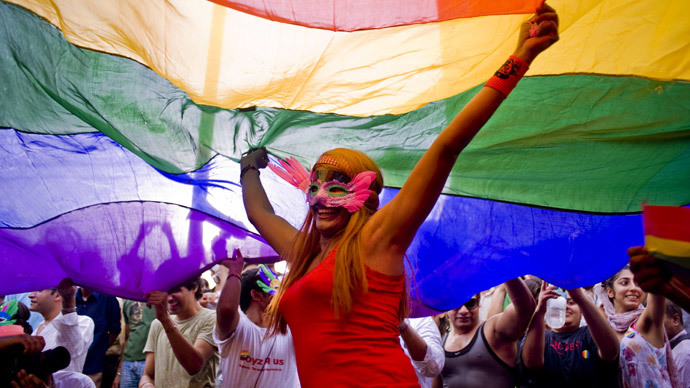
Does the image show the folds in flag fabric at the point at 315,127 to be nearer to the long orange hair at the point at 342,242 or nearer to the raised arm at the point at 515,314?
the long orange hair at the point at 342,242

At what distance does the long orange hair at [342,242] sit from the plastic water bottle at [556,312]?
2392 mm

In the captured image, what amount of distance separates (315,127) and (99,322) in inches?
181

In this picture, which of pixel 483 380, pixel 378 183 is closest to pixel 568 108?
pixel 378 183

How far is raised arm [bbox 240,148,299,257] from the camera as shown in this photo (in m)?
2.32

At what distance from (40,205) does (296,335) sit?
180cm

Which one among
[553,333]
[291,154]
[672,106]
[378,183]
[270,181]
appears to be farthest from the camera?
[553,333]

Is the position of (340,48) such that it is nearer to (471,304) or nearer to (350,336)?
(350,336)

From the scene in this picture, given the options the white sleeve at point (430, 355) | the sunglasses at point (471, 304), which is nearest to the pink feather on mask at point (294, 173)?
the white sleeve at point (430, 355)

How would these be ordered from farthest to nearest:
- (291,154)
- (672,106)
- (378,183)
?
(291,154)
(672,106)
(378,183)

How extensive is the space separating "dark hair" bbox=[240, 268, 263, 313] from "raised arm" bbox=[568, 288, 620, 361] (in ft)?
6.64

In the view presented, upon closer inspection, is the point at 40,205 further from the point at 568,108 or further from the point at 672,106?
the point at 672,106

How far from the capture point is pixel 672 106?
8.72 feet

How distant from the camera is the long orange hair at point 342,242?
1866 mm

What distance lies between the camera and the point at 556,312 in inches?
165
